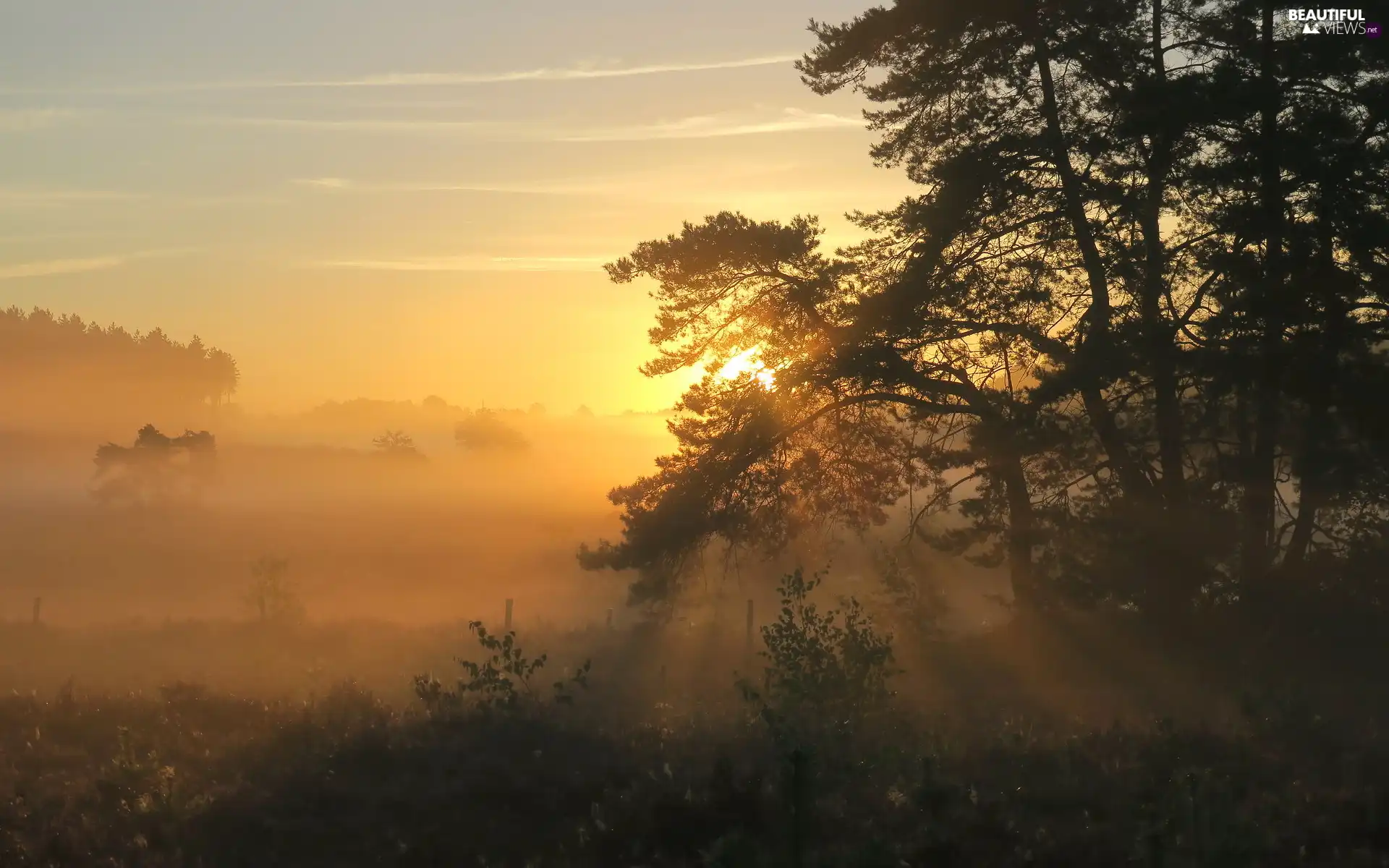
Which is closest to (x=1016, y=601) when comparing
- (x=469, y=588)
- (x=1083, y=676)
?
(x=1083, y=676)

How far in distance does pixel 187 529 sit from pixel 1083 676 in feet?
205

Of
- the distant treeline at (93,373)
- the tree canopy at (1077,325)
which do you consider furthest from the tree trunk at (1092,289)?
the distant treeline at (93,373)

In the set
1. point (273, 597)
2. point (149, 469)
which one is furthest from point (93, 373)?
point (273, 597)

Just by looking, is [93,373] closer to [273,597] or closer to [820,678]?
[273,597]

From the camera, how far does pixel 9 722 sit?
440 inches

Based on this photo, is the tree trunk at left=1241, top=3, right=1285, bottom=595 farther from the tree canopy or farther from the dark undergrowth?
the dark undergrowth

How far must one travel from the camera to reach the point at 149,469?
6956cm

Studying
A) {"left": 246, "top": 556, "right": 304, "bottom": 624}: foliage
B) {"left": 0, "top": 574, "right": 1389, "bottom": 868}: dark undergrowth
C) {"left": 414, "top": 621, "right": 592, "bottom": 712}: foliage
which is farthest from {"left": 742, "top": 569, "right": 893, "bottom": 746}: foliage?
{"left": 246, "top": 556, "right": 304, "bottom": 624}: foliage

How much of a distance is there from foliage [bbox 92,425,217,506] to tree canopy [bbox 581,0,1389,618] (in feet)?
191

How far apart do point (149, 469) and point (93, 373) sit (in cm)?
4693

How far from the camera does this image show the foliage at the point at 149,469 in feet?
223

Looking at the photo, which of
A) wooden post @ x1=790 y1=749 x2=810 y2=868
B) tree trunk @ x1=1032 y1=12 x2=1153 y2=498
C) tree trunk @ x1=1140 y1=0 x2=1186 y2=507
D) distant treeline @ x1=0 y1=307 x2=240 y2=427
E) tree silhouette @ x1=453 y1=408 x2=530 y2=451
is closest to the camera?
wooden post @ x1=790 y1=749 x2=810 y2=868

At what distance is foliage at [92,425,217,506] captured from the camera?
2675 inches

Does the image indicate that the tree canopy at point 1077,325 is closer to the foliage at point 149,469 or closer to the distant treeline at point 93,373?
the foliage at point 149,469
